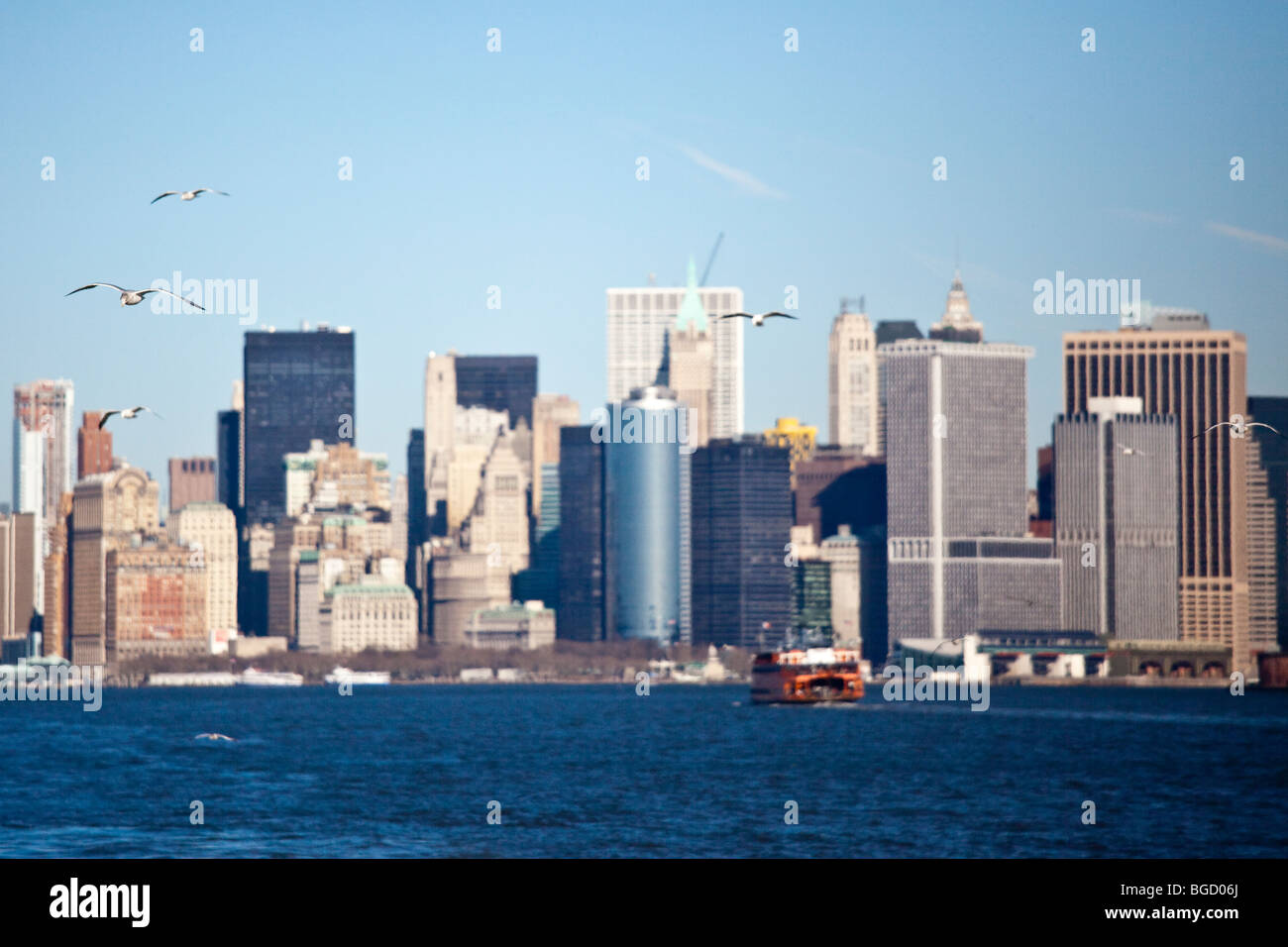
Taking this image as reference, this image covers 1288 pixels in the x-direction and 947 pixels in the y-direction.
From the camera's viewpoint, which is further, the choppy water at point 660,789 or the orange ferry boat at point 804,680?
the orange ferry boat at point 804,680

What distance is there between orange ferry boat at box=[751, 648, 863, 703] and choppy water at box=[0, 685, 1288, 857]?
21444mm

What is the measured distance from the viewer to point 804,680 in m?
188

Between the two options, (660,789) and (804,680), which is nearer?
(660,789)

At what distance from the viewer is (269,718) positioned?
19150 cm

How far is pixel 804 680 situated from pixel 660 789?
100.0 meters

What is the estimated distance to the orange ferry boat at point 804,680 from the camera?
18888 centimetres

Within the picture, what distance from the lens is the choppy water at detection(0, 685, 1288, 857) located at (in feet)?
219

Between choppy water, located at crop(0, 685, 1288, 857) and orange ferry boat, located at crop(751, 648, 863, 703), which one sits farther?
orange ferry boat, located at crop(751, 648, 863, 703)

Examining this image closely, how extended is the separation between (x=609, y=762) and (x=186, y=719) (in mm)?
90634

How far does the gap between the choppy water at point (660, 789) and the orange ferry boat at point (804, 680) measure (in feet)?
70.4
